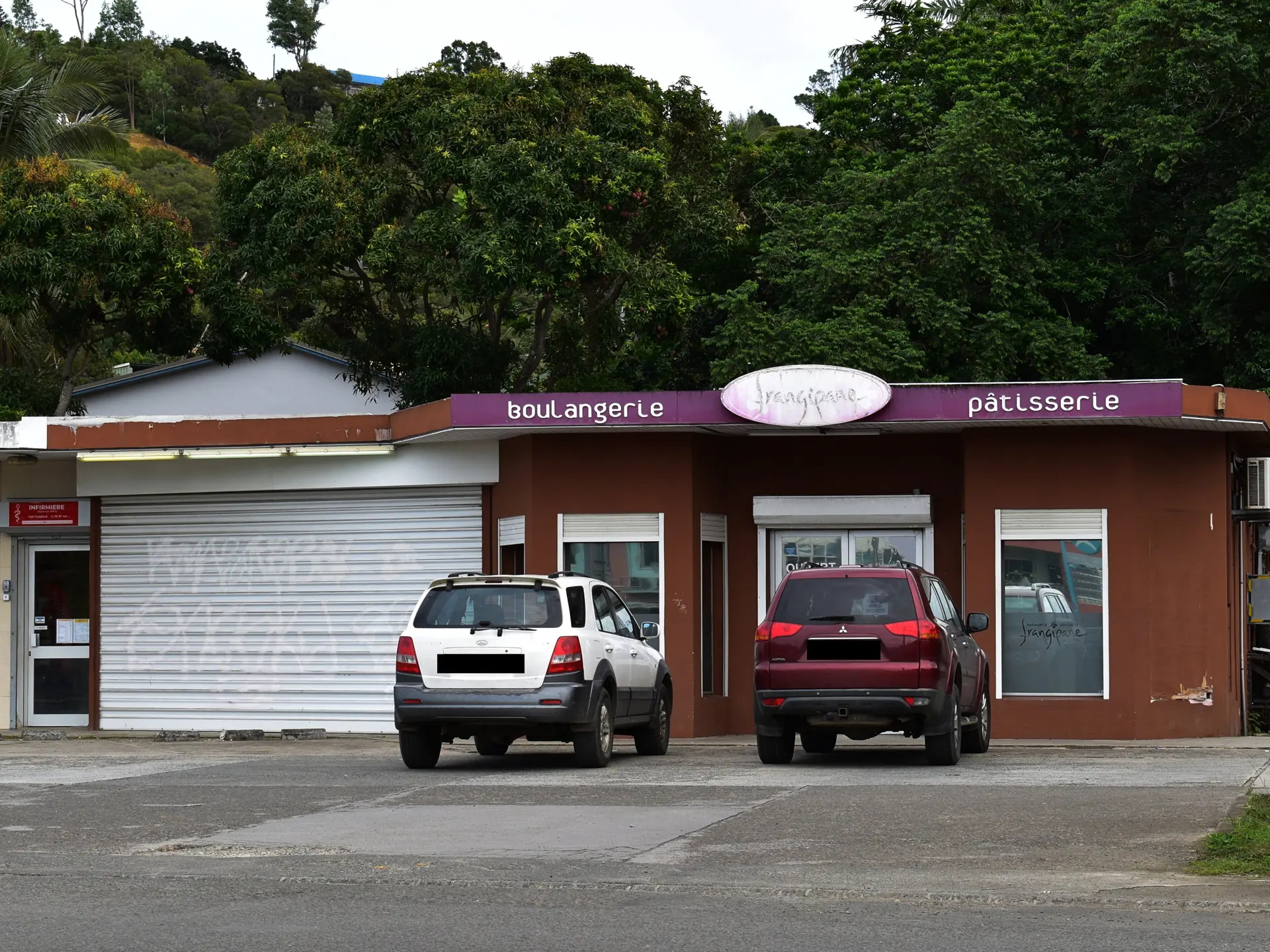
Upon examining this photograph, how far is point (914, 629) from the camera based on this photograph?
1439 centimetres

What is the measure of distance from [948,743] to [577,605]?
341 cm

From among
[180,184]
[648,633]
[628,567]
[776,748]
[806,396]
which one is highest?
A: [180,184]

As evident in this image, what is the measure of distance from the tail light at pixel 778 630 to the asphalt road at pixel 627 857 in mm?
1145

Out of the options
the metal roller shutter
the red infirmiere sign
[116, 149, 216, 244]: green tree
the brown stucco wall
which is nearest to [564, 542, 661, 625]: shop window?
the metal roller shutter

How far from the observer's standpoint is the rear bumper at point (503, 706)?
14.2 meters

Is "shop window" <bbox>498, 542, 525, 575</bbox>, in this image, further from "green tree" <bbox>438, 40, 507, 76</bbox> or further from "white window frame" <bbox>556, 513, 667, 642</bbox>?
"green tree" <bbox>438, 40, 507, 76</bbox>

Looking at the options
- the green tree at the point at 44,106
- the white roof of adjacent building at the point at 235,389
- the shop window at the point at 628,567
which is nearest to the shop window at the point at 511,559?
the shop window at the point at 628,567

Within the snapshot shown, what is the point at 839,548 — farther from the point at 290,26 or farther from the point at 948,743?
the point at 290,26

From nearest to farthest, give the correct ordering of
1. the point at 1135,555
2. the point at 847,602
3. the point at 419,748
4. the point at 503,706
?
the point at 503,706 < the point at 847,602 < the point at 419,748 < the point at 1135,555

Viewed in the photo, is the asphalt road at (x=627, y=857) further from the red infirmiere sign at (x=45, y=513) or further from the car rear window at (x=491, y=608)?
the red infirmiere sign at (x=45, y=513)

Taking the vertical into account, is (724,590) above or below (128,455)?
below

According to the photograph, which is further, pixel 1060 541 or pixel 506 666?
pixel 1060 541

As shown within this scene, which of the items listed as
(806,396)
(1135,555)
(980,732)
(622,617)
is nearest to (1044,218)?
(1135,555)

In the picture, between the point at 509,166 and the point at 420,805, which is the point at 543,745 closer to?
the point at 420,805
